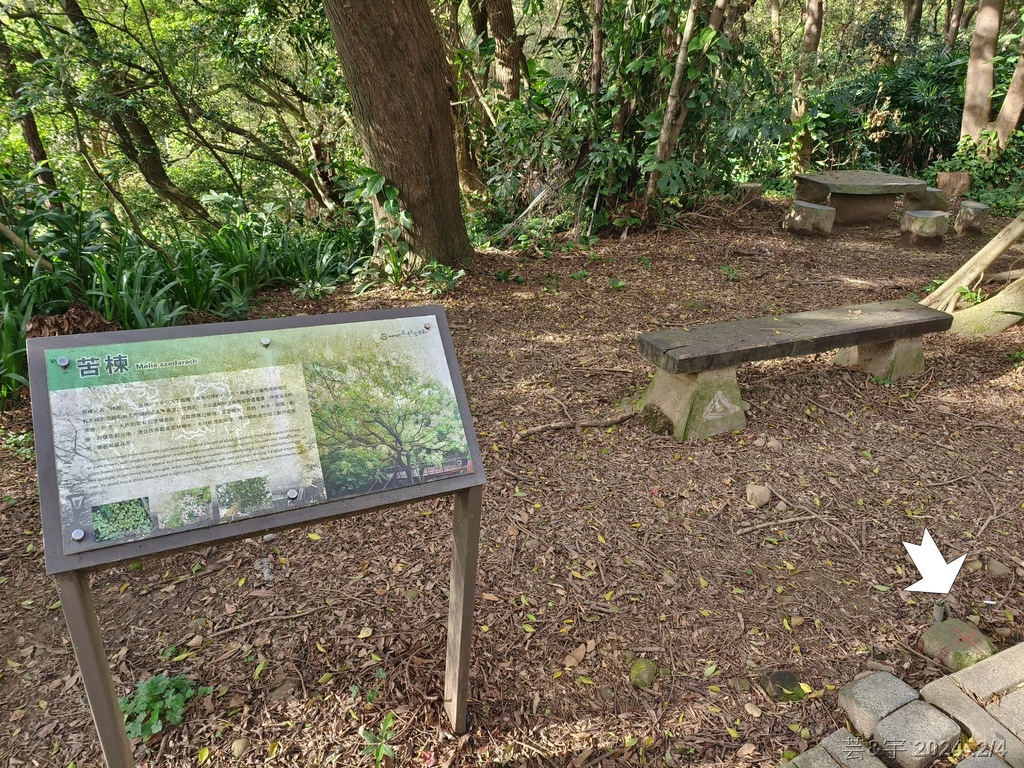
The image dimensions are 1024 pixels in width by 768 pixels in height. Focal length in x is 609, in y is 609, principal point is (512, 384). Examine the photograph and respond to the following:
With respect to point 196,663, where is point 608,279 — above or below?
above

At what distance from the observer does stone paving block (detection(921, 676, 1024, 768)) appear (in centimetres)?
161

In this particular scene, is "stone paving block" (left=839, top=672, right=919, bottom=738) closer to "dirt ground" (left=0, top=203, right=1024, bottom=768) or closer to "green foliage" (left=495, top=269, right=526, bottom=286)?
"dirt ground" (left=0, top=203, right=1024, bottom=768)

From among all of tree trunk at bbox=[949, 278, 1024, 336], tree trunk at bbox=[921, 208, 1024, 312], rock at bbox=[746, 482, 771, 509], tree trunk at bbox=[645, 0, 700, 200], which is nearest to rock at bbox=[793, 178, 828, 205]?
tree trunk at bbox=[645, 0, 700, 200]

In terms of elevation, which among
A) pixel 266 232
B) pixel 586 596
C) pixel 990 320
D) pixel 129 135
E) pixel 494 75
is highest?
pixel 494 75

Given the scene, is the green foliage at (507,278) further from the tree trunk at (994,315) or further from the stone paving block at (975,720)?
the stone paving block at (975,720)

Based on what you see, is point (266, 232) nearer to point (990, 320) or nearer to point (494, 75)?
point (494, 75)

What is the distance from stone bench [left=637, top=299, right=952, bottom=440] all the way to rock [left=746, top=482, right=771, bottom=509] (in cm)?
45

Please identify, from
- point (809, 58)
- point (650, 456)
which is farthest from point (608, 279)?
point (809, 58)

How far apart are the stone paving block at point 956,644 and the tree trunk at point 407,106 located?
13.0 ft

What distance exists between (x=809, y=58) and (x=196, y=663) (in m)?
11.9

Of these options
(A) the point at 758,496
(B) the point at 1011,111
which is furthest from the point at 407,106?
(B) the point at 1011,111

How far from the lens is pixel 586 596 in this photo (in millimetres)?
2227

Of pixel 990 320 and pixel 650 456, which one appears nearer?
pixel 650 456

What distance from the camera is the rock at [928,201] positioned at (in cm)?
715
